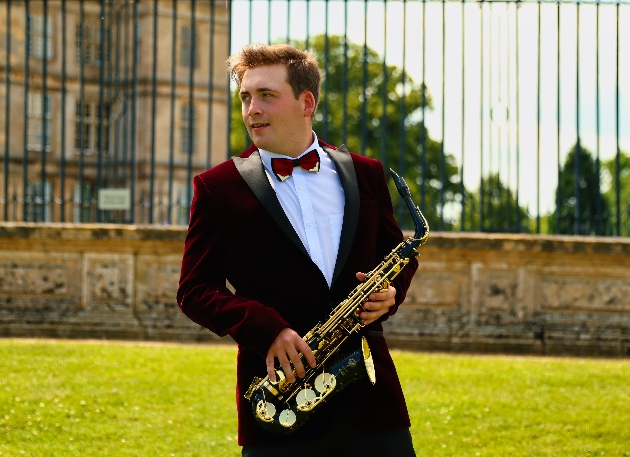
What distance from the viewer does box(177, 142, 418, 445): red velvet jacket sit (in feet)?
9.59

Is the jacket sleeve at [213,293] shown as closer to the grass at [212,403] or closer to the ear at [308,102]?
the ear at [308,102]

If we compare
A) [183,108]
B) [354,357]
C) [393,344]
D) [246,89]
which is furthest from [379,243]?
[183,108]

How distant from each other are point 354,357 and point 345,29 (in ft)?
25.4

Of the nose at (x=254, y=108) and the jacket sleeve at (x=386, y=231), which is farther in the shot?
the jacket sleeve at (x=386, y=231)

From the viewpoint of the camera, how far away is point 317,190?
123 inches

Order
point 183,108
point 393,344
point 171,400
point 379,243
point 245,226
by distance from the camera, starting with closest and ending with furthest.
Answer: point 245,226 → point 379,243 → point 171,400 → point 393,344 → point 183,108

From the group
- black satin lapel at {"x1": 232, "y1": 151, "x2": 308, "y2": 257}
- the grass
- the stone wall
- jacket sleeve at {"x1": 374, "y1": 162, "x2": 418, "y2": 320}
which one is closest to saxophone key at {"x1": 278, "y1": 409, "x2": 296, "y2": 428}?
black satin lapel at {"x1": 232, "y1": 151, "x2": 308, "y2": 257}

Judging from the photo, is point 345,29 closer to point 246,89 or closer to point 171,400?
point 171,400

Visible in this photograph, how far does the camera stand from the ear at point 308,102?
3.09m

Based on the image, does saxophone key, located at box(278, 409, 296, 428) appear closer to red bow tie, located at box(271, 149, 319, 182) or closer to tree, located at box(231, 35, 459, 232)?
red bow tie, located at box(271, 149, 319, 182)

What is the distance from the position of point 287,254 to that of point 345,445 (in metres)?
0.65

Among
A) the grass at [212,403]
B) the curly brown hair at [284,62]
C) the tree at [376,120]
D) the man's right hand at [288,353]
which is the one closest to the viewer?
the man's right hand at [288,353]

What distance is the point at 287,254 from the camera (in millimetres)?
2986

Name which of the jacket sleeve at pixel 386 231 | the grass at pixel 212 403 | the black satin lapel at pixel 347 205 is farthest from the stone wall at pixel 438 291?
the black satin lapel at pixel 347 205
